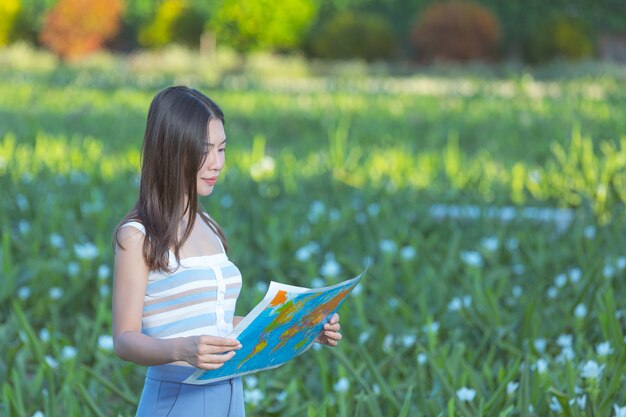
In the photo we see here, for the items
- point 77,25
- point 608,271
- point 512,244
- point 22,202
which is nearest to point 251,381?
point 608,271

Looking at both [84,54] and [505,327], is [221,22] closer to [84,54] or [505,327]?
[84,54]

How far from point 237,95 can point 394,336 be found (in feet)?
29.5

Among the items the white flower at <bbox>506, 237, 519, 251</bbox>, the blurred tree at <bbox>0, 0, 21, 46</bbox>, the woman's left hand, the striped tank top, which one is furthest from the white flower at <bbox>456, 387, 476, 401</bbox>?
the blurred tree at <bbox>0, 0, 21, 46</bbox>

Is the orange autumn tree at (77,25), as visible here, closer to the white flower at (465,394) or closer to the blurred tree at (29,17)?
the blurred tree at (29,17)

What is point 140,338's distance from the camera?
1697mm

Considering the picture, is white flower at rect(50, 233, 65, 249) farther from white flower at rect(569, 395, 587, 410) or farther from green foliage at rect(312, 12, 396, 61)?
green foliage at rect(312, 12, 396, 61)

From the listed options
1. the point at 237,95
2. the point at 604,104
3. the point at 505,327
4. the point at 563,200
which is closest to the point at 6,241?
the point at 505,327

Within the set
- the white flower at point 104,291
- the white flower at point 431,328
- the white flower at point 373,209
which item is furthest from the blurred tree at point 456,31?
the white flower at point 431,328

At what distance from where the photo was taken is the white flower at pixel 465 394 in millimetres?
2574

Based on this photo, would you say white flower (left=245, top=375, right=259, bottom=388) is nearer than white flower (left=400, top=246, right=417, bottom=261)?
Yes

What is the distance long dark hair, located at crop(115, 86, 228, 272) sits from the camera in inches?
69.6

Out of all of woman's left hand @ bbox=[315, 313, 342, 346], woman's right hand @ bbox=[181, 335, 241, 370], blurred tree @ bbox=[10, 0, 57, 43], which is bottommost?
blurred tree @ bbox=[10, 0, 57, 43]

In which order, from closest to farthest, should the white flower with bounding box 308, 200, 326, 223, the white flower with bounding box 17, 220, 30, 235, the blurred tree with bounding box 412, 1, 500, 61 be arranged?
the white flower with bounding box 17, 220, 30, 235 → the white flower with bounding box 308, 200, 326, 223 → the blurred tree with bounding box 412, 1, 500, 61

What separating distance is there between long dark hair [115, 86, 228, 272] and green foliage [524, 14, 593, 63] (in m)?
23.4
